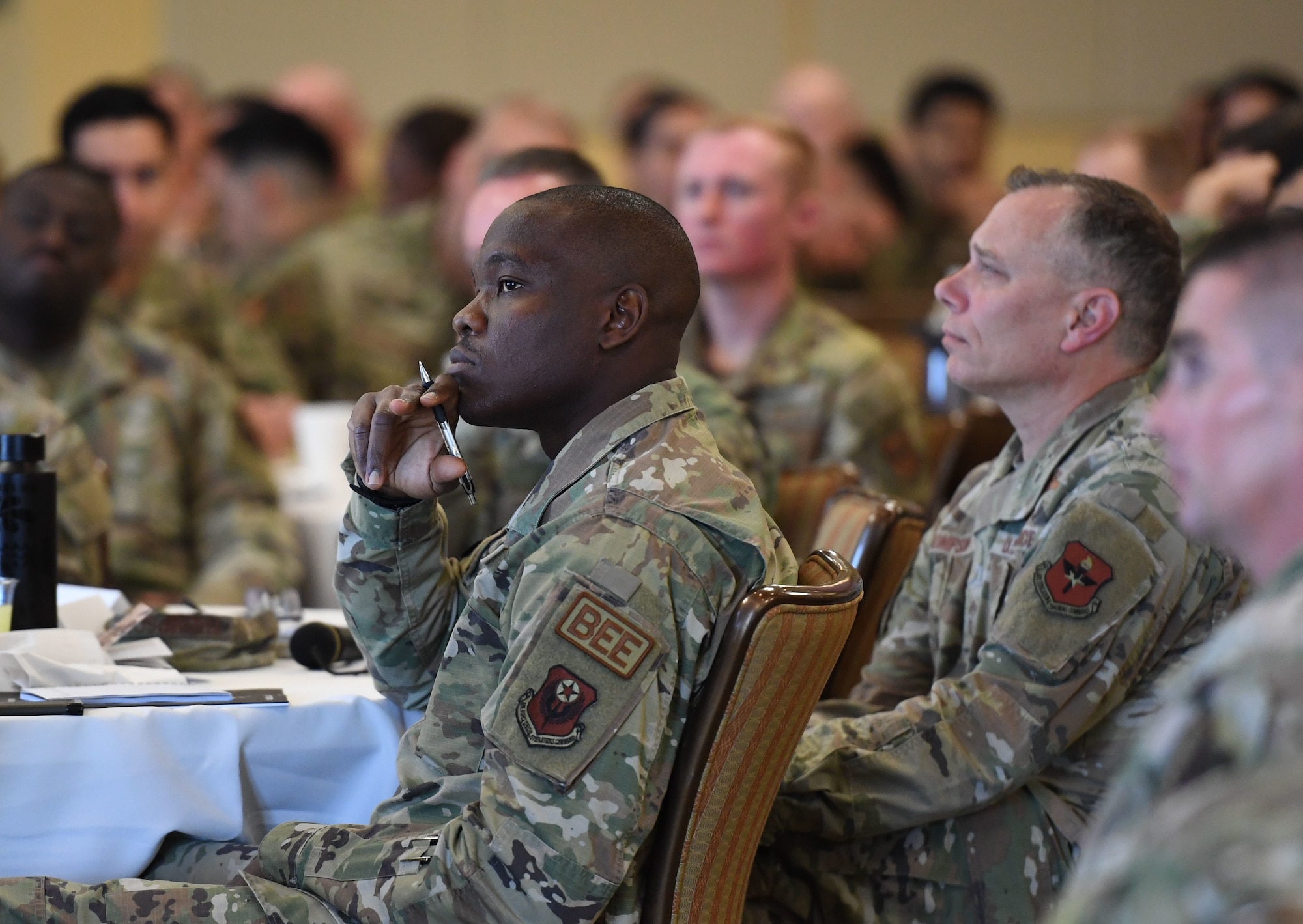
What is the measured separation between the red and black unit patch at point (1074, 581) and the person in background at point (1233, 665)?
0.69m

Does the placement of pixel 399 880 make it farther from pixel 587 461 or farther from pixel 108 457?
pixel 108 457

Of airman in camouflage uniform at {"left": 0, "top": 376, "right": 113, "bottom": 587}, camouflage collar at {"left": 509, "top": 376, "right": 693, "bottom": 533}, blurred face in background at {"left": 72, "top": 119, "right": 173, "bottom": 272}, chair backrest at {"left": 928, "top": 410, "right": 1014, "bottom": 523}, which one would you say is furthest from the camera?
blurred face in background at {"left": 72, "top": 119, "right": 173, "bottom": 272}

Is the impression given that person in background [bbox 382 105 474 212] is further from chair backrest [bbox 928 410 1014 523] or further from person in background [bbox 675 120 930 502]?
chair backrest [bbox 928 410 1014 523]

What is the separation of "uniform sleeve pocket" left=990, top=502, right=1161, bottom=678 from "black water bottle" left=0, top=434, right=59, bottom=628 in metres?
1.21

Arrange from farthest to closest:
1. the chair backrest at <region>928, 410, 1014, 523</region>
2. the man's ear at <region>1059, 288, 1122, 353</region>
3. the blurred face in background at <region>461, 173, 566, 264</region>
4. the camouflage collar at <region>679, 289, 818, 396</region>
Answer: the camouflage collar at <region>679, 289, 818, 396</region> < the chair backrest at <region>928, 410, 1014, 523</region> < the blurred face in background at <region>461, 173, 566, 264</region> < the man's ear at <region>1059, 288, 1122, 353</region>

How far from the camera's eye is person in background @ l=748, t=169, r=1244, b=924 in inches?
72.3

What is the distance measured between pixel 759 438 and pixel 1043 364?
2.87 ft

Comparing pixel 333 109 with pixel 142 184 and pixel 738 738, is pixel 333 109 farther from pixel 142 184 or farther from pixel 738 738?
pixel 738 738

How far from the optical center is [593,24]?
9328 millimetres

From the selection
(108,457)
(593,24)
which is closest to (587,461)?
(108,457)

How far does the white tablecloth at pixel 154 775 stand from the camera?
1.65m

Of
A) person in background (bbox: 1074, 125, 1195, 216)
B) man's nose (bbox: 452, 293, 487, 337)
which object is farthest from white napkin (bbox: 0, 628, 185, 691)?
person in background (bbox: 1074, 125, 1195, 216)

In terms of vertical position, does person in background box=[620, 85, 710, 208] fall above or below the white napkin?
above

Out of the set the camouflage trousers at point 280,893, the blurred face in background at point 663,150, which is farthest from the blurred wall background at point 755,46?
the camouflage trousers at point 280,893
